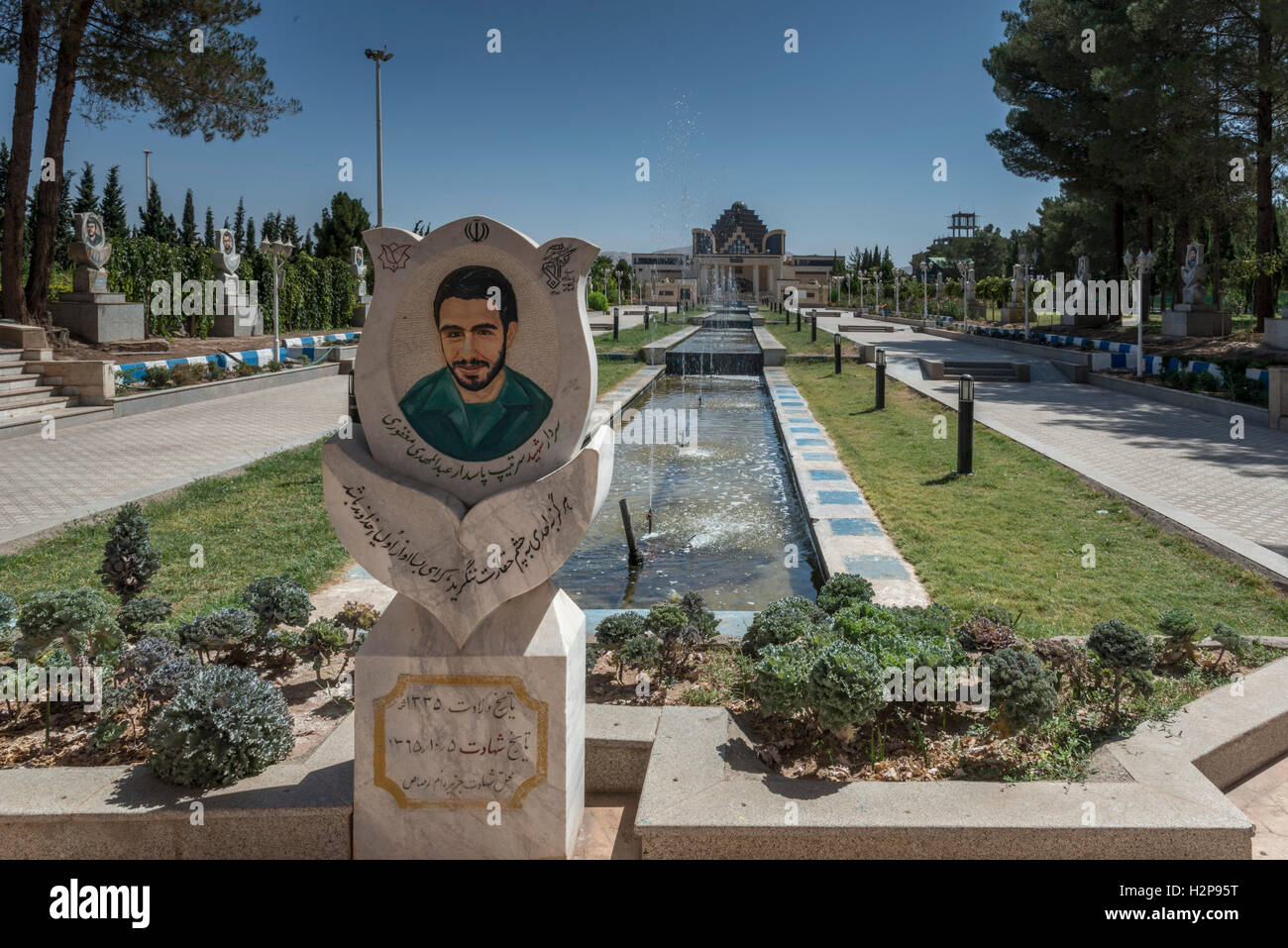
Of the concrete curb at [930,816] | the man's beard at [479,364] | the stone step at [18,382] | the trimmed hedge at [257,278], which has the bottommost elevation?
the concrete curb at [930,816]

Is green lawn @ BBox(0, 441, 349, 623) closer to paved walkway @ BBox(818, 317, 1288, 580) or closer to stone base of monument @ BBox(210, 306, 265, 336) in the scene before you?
paved walkway @ BBox(818, 317, 1288, 580)

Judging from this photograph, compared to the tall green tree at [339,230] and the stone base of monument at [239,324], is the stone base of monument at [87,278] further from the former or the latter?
the tall green tree at [339,230]

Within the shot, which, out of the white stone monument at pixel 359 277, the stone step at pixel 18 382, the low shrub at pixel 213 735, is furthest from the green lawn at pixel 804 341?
the low shrub at pixel 213 735

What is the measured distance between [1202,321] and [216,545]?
2474 cm

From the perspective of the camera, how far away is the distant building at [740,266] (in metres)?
101

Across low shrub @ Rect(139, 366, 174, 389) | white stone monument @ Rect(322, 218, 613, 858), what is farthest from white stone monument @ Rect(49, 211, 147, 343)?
white stone monument @ Rect(322, 218, 613, 858)

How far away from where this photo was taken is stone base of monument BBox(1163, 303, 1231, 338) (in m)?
24.3

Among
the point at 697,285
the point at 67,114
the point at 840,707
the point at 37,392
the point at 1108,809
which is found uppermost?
the point at 697,285

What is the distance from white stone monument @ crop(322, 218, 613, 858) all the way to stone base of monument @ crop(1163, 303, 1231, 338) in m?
25.8

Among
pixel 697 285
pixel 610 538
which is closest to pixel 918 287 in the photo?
pixel 697 285

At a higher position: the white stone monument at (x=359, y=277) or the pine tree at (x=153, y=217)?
the pine tree at (x=153, y=217)
